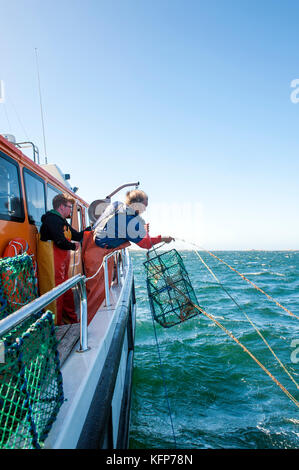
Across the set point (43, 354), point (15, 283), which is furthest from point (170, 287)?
point (43, 354)

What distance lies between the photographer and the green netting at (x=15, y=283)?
6.29 ft

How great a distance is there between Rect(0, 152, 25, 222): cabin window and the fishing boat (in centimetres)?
1

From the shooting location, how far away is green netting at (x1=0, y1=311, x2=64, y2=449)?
125 cm

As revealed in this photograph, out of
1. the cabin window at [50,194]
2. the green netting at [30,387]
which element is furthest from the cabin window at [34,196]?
the green netting at [30,387]

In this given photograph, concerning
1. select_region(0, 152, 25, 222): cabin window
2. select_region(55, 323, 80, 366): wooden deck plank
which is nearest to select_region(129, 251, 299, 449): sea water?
select_region(55, 323, 80, 366): wooden deck plank

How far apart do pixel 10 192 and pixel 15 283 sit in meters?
1.42

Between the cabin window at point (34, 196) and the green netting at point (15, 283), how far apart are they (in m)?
1.32

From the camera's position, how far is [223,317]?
915cm

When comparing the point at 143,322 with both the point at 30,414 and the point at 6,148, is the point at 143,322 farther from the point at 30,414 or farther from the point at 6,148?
the point at 30,414

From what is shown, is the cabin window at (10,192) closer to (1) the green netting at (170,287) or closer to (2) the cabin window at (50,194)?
(2) the cabin window at (50,194)

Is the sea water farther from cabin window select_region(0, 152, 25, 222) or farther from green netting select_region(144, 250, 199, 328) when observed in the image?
cabin window select_region(0, 152, 25, 222)

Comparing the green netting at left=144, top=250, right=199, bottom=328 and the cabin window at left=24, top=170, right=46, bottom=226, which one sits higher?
the cabin window at left=24, top=170, right=46, bottom=226

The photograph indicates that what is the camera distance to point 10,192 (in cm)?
302
